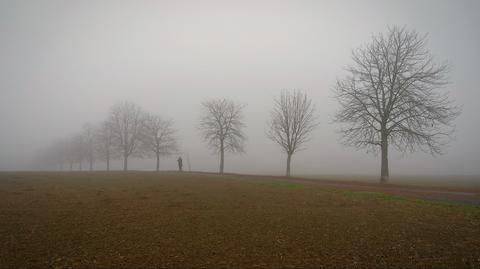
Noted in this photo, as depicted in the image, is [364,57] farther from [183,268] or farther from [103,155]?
[103,155]

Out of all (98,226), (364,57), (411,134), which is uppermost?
(364,57)

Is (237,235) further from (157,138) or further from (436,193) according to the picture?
(157,138)

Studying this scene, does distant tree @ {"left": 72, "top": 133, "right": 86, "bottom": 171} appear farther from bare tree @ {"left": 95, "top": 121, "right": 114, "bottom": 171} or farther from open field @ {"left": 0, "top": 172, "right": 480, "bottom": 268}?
open field @ {"left": 0, "top": 172, "right": 480, "bottom": 268}

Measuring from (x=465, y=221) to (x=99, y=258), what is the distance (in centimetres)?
1154

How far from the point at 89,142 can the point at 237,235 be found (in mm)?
68025

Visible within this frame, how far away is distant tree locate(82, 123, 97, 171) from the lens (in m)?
61.0

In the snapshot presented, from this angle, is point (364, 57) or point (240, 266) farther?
point (364, 57)

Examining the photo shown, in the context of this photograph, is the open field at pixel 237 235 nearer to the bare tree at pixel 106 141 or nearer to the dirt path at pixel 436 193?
the dirt path at pixel 436 193

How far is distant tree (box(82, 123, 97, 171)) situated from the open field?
5709 centimetres

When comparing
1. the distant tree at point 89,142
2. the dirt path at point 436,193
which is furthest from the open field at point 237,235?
the distant tree at point 89,142

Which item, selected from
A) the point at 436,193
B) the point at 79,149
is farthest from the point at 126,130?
the point at 436,193

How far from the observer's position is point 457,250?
5.78 metres

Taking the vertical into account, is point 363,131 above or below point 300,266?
above

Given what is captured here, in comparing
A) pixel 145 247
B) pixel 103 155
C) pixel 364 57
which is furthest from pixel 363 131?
→ pixel 103 155
